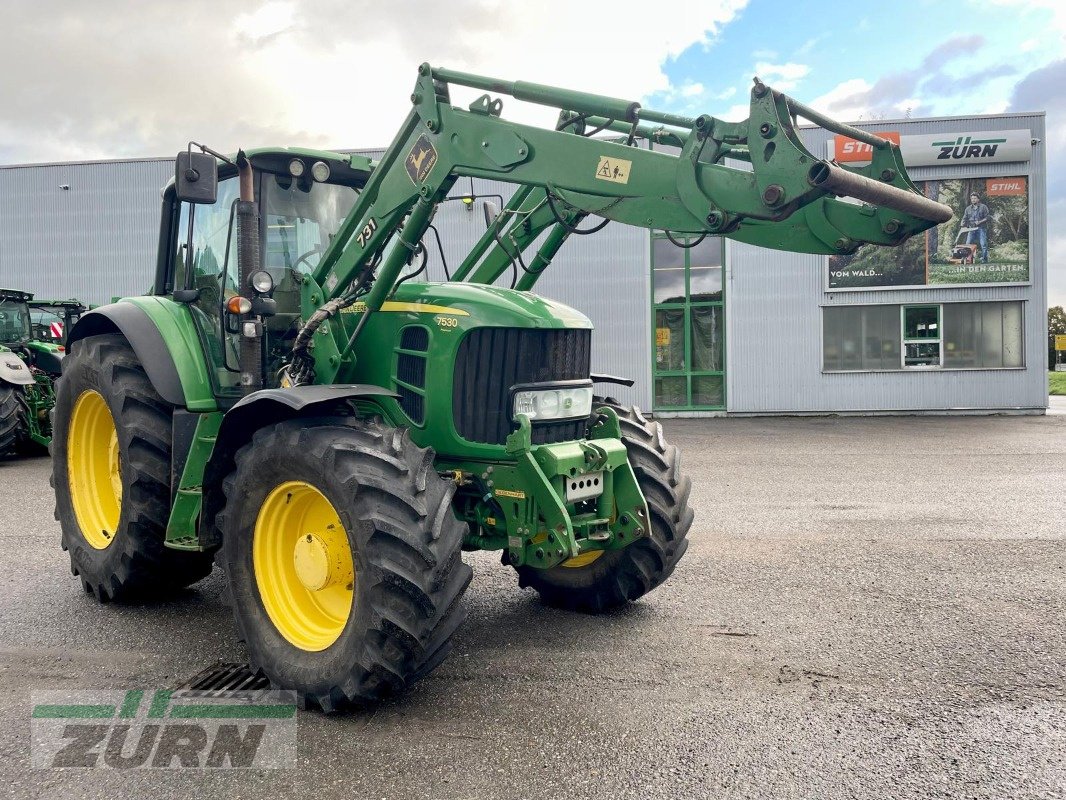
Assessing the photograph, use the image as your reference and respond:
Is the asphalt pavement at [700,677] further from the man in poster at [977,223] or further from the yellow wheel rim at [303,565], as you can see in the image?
the man in poster at [977,223]

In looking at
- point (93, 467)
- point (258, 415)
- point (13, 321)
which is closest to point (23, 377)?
point (13, 321)

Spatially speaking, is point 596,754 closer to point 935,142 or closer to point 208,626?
point 208,626

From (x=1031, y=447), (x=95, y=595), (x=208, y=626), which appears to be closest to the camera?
(x=208, y=626)

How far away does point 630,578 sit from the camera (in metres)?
4.84

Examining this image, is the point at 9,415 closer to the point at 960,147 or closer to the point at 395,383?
the point at 395,383

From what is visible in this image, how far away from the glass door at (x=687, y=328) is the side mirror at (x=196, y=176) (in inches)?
687

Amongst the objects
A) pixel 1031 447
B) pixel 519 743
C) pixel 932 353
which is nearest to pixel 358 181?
pixel 519 743

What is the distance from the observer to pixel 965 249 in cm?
2031

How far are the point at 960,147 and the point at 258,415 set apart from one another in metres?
20.4

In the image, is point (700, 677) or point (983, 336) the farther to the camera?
point (983, 336)

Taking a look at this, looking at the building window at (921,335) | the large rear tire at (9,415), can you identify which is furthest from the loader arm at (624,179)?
the building window at (921,335)

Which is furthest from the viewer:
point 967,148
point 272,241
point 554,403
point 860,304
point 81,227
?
point 81,227

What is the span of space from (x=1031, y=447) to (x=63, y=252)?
2304 centimetres

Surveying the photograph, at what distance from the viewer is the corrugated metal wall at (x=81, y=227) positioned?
2231 centimetres
